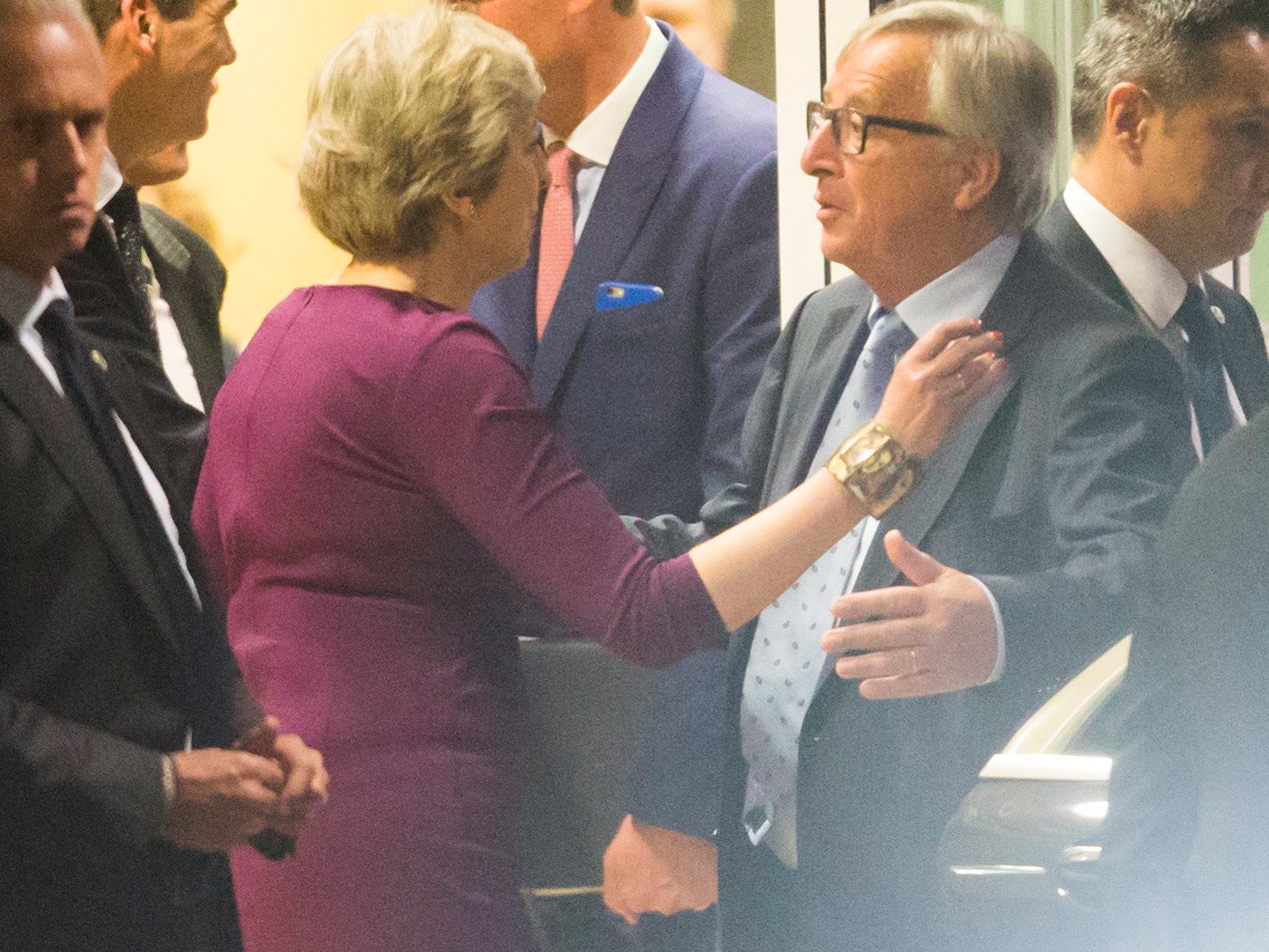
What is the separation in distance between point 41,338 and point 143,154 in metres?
0.69

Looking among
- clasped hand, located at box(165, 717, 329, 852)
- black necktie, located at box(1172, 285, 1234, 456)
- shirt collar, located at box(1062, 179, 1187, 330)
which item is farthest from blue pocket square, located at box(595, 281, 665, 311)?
clasped hand, located at box(165, 717, 329, 852)

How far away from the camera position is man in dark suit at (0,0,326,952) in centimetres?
124

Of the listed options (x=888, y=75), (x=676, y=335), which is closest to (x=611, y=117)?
(x=676, y=335)

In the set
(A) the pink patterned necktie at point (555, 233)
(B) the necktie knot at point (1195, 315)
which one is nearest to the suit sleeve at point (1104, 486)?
(B) the necktie knot at point (1195, 315)

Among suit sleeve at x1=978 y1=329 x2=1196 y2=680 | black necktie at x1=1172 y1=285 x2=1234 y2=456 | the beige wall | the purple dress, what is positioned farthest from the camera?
the beige wall

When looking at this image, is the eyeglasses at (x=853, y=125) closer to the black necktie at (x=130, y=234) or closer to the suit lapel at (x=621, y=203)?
the suit lapel at (x=621, y=203)

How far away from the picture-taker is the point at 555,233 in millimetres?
1948

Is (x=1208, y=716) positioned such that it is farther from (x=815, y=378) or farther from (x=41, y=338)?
(x=41, y=338)

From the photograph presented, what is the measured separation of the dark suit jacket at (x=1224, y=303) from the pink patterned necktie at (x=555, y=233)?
54 cm

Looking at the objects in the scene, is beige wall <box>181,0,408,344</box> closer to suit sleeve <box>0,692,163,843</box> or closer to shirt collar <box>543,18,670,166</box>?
shirt collar <box>543,18,670,166</box>

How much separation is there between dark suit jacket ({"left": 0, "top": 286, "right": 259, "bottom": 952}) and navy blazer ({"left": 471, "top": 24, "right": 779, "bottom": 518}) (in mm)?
708

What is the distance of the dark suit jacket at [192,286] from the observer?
1991 millimetres

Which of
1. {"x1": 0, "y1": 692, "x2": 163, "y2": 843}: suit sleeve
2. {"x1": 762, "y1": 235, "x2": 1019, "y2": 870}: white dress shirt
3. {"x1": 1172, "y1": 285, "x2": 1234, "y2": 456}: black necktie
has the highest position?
{"x1": 762, "y1": 235, "x2": 1019, "y2": 870}: white dress shirt

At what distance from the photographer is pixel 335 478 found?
1.50 meters
